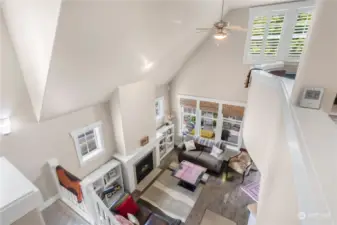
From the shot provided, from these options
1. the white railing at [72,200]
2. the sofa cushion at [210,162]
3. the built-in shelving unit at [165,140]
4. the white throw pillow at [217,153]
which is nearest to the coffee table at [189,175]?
the sofa cushion at [210,162]

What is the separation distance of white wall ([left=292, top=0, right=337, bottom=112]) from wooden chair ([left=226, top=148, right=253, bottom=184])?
503 cm

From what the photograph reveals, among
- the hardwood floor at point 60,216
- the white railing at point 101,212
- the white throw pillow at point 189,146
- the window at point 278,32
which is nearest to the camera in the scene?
the white railing at point 101,212

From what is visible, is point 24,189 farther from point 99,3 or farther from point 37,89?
point 99,3

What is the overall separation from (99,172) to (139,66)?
314cm

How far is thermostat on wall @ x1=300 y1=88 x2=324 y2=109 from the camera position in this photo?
160 centimetres

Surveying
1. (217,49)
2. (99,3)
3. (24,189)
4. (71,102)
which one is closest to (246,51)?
(217,49)

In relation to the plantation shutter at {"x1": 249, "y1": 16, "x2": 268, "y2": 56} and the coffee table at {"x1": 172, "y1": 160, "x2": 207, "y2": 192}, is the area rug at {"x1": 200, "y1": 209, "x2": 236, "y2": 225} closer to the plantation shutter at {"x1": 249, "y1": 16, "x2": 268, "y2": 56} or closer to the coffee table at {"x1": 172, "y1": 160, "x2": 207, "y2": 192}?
the coffee table at {"x1": 172, "y1": 160, "x2": 207, "y2": 192}

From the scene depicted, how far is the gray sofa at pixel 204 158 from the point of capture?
6.35 m

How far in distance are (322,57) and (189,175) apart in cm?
492

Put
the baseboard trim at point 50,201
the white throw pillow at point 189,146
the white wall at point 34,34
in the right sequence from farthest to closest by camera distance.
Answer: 1. the white throw pillow at point 189,146
2. the baseboard trim at point 50,201
3. the white wall at point 34,34

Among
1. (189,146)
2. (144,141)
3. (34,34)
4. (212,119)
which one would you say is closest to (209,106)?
(212,119)

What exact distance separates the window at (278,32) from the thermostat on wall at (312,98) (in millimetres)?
4169

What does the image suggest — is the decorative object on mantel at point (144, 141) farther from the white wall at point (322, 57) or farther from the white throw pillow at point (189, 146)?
the white wall at point (322, 57)

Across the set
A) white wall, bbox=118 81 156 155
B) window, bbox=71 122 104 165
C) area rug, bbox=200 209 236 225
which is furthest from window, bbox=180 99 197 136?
window, bbox=71 122 104 165
